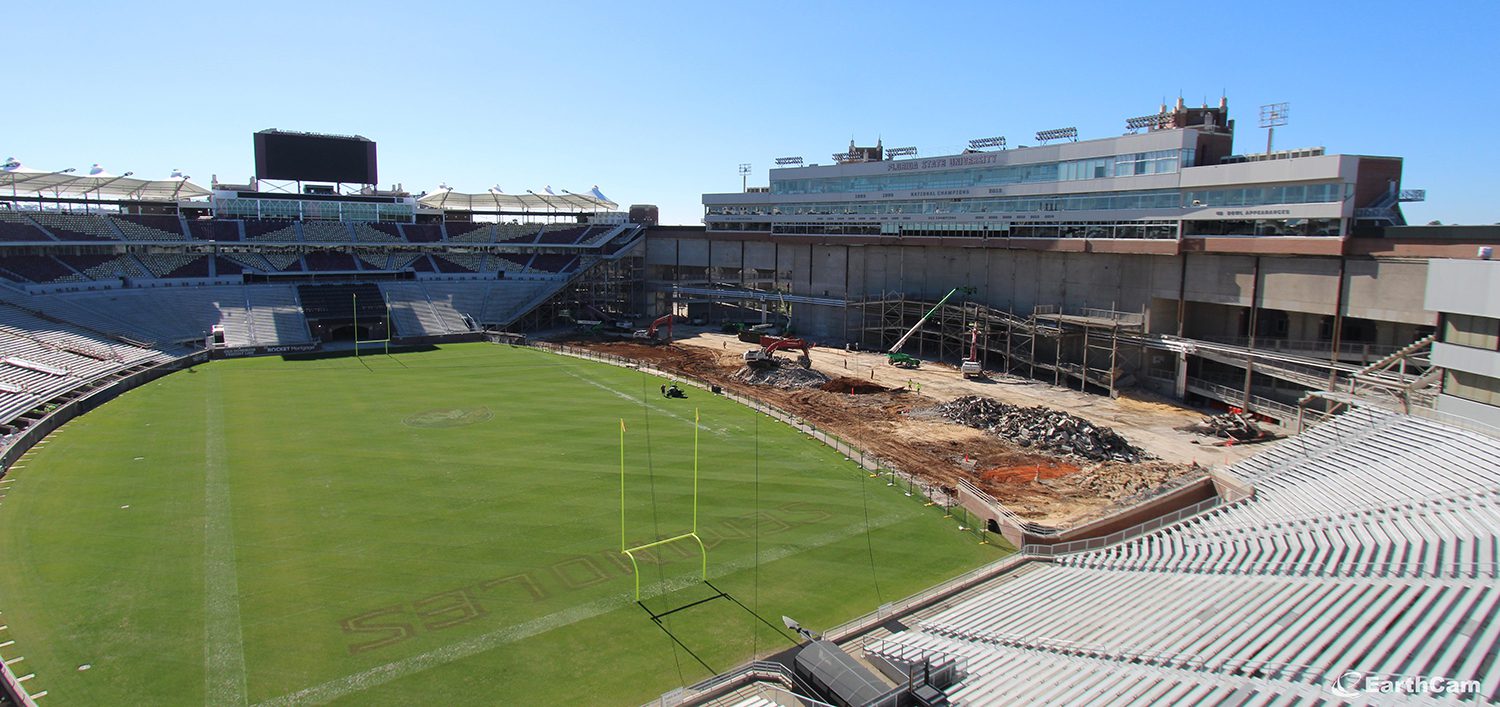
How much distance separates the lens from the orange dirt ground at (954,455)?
31.2 metres

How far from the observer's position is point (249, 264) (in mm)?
73188

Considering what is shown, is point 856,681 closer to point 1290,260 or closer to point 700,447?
point 700,447

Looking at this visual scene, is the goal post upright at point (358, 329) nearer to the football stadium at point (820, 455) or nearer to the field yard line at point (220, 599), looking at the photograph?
the football stadium at point (820, 455)

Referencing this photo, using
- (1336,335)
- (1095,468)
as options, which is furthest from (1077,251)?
(1095,468)

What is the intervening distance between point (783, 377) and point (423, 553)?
31.4 meters

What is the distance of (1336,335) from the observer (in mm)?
39375

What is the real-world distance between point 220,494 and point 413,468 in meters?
6.51

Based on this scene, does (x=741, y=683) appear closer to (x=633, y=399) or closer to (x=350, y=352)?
(x=633, y=399)

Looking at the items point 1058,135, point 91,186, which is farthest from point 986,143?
point 91,186

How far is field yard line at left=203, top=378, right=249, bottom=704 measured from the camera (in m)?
17.6

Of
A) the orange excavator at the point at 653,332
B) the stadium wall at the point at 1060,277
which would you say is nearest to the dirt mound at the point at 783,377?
the orange excavator at the point at 653,332

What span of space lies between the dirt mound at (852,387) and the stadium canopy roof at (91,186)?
67.4 meters

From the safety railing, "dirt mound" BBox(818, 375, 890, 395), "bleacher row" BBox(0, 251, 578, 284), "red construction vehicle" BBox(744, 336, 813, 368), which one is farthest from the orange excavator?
the safety railing

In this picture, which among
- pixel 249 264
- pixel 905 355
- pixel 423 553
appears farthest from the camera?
pixel 249 264
